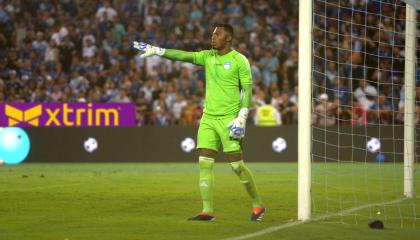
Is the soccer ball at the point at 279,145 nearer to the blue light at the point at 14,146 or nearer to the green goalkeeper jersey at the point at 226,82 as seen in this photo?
the blue light at the point at 14,146

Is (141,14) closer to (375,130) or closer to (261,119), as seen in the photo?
(261,119)

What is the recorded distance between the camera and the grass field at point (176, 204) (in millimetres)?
10328

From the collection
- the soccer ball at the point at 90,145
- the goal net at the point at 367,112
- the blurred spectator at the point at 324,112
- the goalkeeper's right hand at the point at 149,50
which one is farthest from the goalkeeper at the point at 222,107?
the soccer ball at the point at 90,145

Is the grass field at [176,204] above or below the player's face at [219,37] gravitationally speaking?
below

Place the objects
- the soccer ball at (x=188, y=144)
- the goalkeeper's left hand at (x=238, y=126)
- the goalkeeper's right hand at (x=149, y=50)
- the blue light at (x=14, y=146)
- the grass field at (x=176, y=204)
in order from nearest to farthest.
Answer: the grass field at (x=176, y=204) → the goalkeeper's left hand at (x=238, y=126) → the goalkeeper's right hand at (x=149, y=50) → the blue light at (x=14, y=146) → the soccer ball at (x=188, y=144)

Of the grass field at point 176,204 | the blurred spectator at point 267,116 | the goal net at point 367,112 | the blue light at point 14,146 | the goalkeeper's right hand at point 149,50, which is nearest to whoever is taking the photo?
the grass field at point 176,204

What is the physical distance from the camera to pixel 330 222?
11.3 metres

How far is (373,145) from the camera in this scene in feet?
82.5

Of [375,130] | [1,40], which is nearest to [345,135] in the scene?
[375,130]

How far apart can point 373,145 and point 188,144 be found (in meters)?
4.82

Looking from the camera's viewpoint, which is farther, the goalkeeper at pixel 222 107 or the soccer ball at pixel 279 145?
the soccer ball at pixel 279 145

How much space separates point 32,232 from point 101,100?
17.9m

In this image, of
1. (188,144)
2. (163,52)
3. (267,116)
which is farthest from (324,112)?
(163,52)

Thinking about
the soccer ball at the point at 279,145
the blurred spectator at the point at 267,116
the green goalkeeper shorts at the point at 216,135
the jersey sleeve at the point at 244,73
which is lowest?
the soccer ball at the point at 279,145
